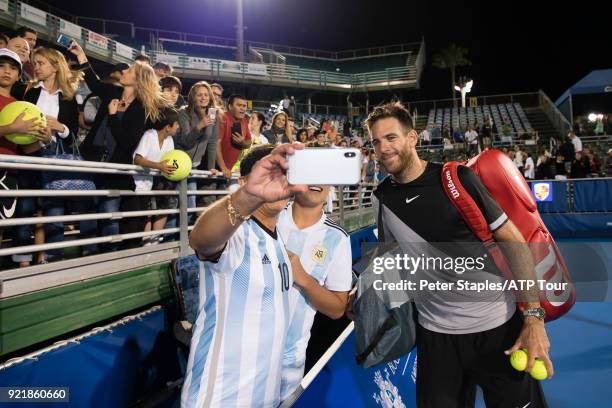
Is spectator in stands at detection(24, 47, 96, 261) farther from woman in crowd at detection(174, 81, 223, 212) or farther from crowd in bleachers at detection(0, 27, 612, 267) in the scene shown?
woman in crowd at detection(174, 81, 223, 212)

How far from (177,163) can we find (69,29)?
83.4 feet

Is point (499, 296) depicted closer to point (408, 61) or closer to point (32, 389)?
point (32, 389)

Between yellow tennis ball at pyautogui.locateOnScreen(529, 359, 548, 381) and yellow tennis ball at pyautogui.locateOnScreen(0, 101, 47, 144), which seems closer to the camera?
yellow tennis ball at pyautogui.locateOnScreen(529, 359, 548, 381)

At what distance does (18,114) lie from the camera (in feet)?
8.63

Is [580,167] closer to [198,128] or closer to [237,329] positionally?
[198,128]

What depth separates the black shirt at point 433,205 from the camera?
226cm

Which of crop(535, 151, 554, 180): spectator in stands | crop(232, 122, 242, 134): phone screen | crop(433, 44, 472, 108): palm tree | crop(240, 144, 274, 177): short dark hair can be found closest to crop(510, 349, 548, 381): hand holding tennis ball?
crop(240, 144, 274, 177): short dark hair

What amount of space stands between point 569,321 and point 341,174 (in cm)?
613

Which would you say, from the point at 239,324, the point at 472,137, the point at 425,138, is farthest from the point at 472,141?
the point at 239,324

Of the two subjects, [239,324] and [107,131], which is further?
[107,131]

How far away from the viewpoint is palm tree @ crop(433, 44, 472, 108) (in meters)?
48.9

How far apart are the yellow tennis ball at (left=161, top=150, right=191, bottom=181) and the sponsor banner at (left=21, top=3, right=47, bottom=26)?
906 inches

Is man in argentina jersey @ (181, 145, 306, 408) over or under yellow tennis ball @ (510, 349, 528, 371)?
over

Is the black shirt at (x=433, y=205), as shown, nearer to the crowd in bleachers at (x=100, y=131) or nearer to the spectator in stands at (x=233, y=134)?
the crowd in bleachers at (x=100, y=131)
